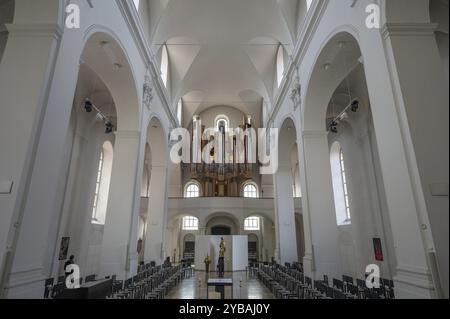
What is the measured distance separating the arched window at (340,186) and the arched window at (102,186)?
11.4 m

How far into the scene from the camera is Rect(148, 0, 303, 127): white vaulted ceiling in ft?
33.4

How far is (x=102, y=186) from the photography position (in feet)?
44.6

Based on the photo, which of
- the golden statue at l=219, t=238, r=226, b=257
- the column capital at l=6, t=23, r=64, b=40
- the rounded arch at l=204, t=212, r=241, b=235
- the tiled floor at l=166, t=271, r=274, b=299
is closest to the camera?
the column capital at l=6, t=23, r=64, b=40

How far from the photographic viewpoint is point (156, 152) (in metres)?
13.2

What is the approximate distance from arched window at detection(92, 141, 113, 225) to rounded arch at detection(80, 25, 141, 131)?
545cm

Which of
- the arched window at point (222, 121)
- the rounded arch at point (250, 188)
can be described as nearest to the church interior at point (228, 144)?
the rounded arch at point (250, 188)

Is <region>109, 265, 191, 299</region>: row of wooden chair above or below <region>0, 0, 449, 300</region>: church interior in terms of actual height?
below

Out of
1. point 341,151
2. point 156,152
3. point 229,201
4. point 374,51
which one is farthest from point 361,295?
point 229,201

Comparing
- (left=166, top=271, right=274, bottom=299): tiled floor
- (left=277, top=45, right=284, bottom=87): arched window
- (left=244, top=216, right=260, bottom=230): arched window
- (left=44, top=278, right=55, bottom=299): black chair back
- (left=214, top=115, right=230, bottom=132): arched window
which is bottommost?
(left=166, top=271, right=274, bottom=299): tiled floor

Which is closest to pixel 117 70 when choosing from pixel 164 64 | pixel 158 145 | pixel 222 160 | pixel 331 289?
pixel 164 64

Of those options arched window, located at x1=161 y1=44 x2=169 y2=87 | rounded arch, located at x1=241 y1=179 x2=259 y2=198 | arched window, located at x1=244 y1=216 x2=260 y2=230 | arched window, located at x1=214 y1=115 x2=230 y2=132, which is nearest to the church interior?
arched window, located at x1=161 y1=44 x2=169 y2=87

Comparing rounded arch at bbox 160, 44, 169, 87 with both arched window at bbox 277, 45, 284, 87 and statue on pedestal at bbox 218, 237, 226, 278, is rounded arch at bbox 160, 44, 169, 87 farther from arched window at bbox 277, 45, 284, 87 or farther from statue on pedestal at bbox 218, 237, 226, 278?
statue on pedestal at bbox 218, 237, 226, 278
